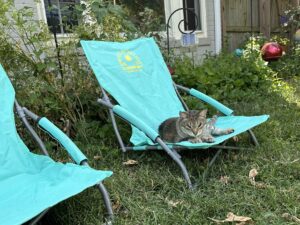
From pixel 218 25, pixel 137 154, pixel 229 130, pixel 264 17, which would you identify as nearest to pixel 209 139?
pixel 229 130

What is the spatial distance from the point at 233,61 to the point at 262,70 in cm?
52

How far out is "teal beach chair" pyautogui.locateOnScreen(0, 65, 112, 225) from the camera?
1.60 m

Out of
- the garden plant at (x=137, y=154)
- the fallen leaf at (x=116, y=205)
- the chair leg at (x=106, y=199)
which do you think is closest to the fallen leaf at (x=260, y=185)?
the garden plant at (x=137, y=154)

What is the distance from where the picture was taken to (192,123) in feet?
8.70

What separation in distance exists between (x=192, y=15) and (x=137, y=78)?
3.88m

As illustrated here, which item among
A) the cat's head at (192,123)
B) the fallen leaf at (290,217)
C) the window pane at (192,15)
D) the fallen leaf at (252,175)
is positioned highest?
the window pane at (192,15)

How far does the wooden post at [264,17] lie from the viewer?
789 cm

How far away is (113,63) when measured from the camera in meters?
3.24

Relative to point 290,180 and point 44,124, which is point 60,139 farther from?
point 290,180

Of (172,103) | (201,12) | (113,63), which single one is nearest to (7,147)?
(113,63)

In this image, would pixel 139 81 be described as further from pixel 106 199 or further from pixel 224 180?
pixel 106 199

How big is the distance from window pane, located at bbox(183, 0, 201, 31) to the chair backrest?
328 cm

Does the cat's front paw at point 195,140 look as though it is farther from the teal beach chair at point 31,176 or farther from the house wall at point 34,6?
the house wall at point 34,6

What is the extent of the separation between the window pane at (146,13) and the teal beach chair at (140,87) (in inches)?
56.3
